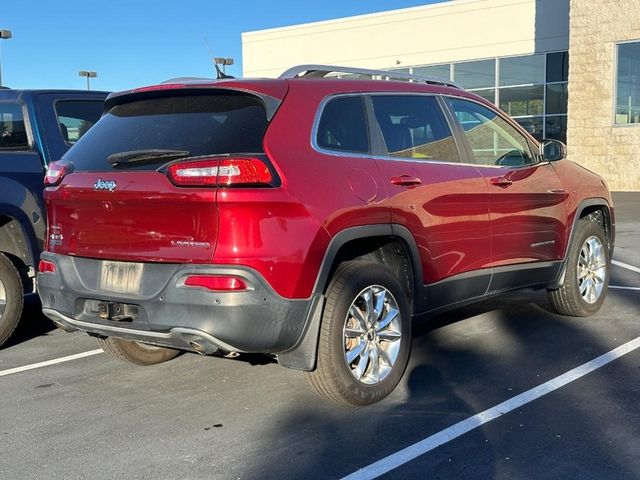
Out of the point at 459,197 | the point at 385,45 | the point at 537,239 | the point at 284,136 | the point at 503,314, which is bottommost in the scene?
the point at 503,314

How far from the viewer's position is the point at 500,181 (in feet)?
17.0

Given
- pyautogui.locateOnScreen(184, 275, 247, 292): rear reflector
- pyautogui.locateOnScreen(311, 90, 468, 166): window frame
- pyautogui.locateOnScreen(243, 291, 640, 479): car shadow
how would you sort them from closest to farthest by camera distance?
pyautogui.locateOnScreen(243, 291, 640, 479): car shadow
pyautogui.locateOnScreen(184, 275, 247, 292): rear reflector
pyautogui.locateOnScreen(311, 90, 468, 166): window frame

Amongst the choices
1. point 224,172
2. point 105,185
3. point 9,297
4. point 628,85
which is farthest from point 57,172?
point 628,85

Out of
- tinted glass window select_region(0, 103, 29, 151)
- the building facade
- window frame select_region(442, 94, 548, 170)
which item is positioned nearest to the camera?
window frame select_region(442, 94, 548, 170)

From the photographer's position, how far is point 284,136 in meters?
3.79

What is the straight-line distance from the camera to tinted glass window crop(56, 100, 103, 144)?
6121 mm

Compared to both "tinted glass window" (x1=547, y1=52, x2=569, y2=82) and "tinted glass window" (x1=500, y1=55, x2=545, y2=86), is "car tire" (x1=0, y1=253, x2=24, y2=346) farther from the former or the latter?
"tinted glass window" (x1=500, y1=55, x2=545, y2=86)

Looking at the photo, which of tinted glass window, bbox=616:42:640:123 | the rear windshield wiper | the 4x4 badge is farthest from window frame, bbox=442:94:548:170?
tinted glass window, bbox=616:42:640:123

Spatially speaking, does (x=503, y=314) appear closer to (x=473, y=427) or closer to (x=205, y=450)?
(x=473, y=427)

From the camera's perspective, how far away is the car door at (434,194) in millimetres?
4387

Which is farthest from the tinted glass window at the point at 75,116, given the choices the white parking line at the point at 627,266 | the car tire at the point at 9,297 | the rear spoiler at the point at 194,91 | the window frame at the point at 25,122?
the white parking line at the point at 627,266

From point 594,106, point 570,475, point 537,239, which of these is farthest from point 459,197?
point 594,106

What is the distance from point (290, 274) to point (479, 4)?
77.2 ft

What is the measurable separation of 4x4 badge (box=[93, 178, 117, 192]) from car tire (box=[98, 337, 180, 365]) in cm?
131
